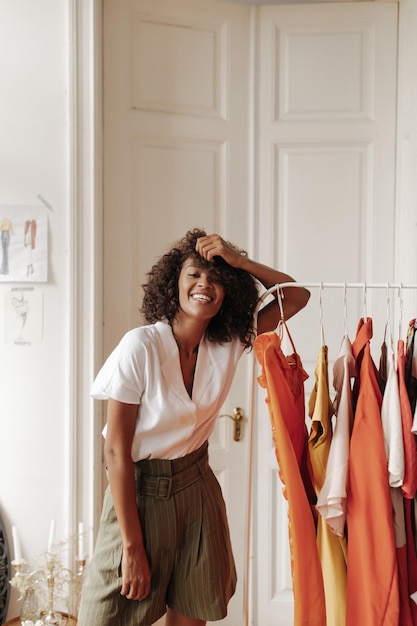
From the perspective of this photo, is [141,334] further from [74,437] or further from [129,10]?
[129,10]

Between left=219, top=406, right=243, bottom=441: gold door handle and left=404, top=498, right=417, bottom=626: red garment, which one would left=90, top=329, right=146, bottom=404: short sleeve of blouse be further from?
left=219, top=406, right=243, bottom=441: gold door handle

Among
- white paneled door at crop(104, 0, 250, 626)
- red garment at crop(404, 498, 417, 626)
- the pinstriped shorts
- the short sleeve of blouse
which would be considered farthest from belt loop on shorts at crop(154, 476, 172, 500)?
white paneled door at crop(104, 0, 250, 626)

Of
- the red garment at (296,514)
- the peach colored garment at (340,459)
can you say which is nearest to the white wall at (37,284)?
the red garment at (296,514)

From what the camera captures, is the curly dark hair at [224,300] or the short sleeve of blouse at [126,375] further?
the curly dark hair at [224,300]

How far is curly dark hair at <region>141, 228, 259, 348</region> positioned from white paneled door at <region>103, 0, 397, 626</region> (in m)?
0.67

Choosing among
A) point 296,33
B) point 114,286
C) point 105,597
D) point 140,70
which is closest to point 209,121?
point 140,70

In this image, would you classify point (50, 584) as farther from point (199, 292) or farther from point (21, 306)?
point (199, 292)

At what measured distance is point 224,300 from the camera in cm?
159

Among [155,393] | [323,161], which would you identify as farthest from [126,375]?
[323,161]

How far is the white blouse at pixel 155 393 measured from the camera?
144cm

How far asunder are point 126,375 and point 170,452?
226 mm

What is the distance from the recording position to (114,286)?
7.29 ft

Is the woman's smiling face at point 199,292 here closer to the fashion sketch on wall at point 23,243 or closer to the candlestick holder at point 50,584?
the fashion sketch on wall at point 23,243

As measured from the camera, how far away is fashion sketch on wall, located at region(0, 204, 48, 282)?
205cm
